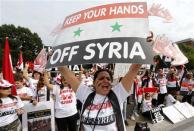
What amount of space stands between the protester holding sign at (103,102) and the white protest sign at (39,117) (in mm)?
3535

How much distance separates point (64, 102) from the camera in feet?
22.2

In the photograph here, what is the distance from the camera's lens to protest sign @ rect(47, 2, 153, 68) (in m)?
3.07

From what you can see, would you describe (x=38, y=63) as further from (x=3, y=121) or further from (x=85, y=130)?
(x=85, y=130)

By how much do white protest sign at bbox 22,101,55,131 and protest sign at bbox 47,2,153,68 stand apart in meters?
3.49

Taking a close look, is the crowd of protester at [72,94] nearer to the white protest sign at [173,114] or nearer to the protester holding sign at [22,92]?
the protester holding sign at [22,92]

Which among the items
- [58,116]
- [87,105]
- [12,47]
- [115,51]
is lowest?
[58,116]

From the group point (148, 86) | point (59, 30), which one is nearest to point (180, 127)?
point (148, 86)

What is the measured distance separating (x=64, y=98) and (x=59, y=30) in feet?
10.6

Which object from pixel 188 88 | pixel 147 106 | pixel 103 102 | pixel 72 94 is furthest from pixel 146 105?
pixel 103 102

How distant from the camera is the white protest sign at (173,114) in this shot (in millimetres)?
10491

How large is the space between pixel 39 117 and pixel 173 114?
5.41 metres

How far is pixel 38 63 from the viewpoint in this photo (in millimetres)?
8734

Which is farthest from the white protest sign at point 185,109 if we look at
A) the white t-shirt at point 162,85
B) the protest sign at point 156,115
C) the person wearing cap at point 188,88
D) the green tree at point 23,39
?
the green tree at point 23,39

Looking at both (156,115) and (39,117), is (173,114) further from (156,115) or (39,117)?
(39,117)
